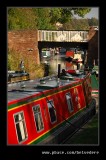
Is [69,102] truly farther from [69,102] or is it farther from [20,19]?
[20,19]

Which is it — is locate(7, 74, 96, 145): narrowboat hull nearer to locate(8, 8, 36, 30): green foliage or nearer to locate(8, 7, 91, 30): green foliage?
locate(8, 7, 91, 30): green foliage

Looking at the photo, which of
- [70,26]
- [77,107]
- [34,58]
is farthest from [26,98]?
[70,26]

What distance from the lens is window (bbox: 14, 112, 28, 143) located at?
8.06m

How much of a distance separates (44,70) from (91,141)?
602 inches

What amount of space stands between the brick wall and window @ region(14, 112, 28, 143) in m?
20.6

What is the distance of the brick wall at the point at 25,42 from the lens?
29.2m

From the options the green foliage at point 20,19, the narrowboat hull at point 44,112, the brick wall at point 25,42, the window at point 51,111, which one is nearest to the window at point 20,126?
the narrowboat hull at point 44,112

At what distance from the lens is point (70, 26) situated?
58906 mm

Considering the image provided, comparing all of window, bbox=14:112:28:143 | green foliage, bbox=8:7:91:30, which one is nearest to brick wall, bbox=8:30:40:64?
green foliage, bbox=8:7:91:30

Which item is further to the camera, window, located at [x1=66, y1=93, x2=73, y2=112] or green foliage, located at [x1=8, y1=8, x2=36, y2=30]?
green foliage, located at [x1=8, y1=8, x2=36, y2=30]

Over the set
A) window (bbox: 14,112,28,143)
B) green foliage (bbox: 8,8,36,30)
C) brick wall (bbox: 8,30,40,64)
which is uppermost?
green foliage (bbox: 8,8,36,30)

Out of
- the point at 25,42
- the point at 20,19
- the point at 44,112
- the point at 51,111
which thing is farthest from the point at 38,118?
the point at 20,19
